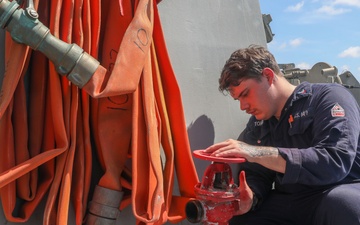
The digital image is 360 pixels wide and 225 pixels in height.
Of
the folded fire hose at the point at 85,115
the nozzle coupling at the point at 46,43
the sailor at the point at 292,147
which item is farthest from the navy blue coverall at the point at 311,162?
the nozzle coupling at the point at 46,43

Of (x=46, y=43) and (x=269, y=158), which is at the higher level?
(x=46, y=43)

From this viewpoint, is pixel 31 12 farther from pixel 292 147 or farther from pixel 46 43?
pixel 292 147

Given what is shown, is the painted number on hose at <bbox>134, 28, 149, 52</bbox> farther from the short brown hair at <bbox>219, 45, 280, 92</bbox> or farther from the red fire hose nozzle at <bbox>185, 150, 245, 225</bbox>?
the short brown hair at <bbox>219, 45, 280, 92</bbox>

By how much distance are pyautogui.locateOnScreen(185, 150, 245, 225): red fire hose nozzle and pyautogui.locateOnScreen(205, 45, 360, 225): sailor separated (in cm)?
6

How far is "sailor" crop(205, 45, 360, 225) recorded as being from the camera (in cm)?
151

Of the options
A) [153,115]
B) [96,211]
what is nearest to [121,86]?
[153,115]

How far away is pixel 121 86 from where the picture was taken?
1.27m

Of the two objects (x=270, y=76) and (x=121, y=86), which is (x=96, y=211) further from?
(x=270, y=76)

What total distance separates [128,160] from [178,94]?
1.04 ft

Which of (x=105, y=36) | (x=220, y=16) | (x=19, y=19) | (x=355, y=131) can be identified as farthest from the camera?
(x=220, y=16)

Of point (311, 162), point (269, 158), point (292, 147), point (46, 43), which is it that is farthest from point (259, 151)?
point (46, 43)

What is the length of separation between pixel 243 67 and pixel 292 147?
430 mm

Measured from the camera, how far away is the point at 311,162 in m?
1.50

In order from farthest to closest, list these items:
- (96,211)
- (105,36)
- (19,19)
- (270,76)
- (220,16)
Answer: (220,16) < (270,76) < (105,36) < (96,211) < (19,19)
